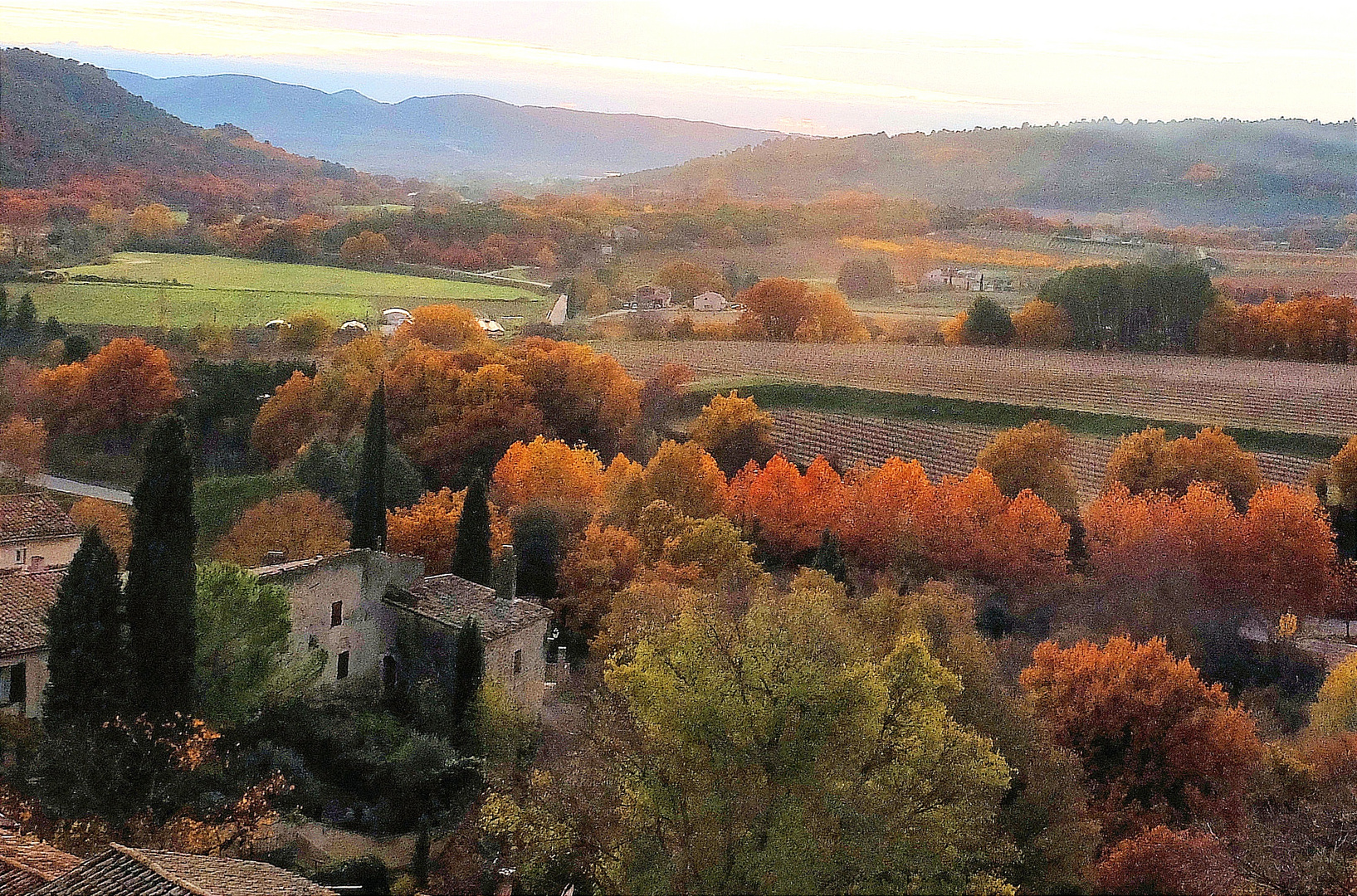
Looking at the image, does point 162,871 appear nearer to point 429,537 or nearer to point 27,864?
point 27,864

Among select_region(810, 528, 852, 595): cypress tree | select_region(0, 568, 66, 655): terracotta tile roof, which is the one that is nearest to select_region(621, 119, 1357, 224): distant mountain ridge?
select_region(810, 528, 852, 595): cypress tree

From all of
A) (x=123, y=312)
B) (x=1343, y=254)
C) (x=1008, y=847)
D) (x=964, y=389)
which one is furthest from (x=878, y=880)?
(x=1343, y=254)

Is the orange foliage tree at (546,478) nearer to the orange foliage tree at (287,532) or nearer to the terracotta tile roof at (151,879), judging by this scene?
the orange foliage tree at (287,532)

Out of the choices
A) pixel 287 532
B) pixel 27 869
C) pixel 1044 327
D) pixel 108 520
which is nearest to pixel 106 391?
pixel 108 520

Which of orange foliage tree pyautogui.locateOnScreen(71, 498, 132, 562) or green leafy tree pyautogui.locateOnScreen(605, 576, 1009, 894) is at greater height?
green leafy tree pyautogui.locateOnScreen(605, 576, 1009, 894)

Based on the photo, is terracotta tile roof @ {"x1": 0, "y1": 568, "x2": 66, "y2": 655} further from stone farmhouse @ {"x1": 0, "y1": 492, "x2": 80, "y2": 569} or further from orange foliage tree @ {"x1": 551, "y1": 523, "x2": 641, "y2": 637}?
orange foliage tree @ {"x1": 551, "y1": 523, "x2": 641, "y2": 637}

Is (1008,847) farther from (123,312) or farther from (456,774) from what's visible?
(123,312)

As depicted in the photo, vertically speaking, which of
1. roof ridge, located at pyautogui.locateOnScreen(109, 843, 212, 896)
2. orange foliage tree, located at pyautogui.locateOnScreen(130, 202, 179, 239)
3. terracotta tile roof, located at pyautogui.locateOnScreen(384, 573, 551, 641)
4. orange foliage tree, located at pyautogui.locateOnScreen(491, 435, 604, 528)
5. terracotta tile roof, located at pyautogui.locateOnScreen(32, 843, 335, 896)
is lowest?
orange foliage tree, located at pyautogui.locateOnScreen(491, 435, 604, 528)
